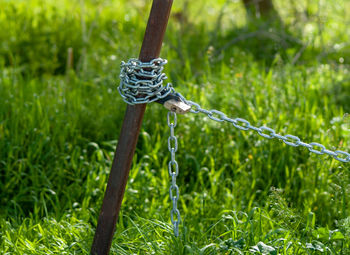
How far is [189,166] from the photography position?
298 cm

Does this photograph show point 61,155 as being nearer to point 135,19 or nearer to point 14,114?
point 14,114

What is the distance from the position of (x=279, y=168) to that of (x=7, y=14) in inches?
123

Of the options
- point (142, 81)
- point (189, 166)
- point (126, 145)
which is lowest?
point (189, 166)

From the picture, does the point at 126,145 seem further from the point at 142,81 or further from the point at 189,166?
the point at 189,166

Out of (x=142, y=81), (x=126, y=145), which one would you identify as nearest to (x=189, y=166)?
(x=126, y=145)

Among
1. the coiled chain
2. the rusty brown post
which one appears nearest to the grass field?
the rusty brown post

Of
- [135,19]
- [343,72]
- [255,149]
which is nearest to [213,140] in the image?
[255,149]

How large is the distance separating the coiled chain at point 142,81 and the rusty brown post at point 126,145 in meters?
0.03

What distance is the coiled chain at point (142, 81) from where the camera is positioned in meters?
1.93

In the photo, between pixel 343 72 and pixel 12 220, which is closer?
pixel 12 220

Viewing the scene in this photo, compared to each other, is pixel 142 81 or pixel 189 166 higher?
pixel 142 81

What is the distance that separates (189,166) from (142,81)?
1.15 metres

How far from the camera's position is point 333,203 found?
2.57 metres

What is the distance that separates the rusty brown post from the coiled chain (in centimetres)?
3
